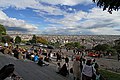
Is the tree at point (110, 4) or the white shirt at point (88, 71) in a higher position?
the tree at point (110, 4)

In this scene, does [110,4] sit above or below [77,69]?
above

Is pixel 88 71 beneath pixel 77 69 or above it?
above

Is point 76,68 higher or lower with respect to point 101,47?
higher

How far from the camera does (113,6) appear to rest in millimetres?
13492

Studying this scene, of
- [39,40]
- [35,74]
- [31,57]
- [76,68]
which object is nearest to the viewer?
[76,68]

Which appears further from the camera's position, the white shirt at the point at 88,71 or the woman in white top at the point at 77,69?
the woman in white top at the point at 77,69

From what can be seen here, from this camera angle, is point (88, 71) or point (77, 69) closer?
point (88, 71)

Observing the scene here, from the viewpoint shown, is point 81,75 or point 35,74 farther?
point 35,74

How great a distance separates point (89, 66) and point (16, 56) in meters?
14.6

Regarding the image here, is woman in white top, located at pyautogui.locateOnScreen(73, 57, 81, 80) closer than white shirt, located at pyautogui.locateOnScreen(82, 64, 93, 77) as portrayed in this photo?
No

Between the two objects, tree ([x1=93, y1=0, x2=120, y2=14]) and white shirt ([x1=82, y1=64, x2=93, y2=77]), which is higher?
tree ([x1=93, y1=0, x2=120, y2=14])

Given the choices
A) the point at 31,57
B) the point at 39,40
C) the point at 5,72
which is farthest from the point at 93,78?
the point at 39,40

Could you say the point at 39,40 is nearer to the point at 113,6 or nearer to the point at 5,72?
the point at 113,6

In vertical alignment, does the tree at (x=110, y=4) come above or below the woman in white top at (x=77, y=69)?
above
